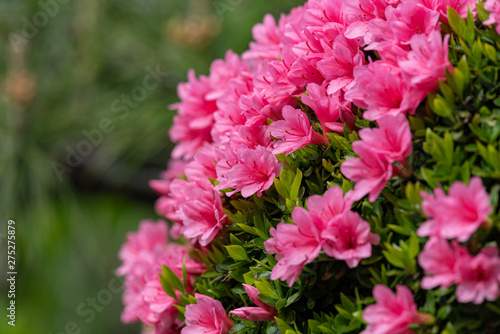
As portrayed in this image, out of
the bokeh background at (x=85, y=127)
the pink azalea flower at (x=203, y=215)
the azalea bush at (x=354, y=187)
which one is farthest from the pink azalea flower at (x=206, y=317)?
the bokeh background at (x=85, y=127)

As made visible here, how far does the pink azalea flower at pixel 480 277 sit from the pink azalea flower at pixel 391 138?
193 millimetres

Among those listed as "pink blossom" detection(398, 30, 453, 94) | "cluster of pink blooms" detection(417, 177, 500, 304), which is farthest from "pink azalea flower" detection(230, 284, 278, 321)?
"pink blossom" detection(398, 30, 453, 94)

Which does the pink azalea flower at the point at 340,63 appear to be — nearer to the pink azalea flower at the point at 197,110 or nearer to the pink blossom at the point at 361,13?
the pink blossom at the point at 361,13

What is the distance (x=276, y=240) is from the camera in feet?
3.08

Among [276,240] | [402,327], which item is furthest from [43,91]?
[402,327]

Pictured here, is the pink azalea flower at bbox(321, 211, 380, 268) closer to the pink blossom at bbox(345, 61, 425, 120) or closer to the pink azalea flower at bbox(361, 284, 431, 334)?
the pink azalea flower at bbox(361, 284, 431, 334)

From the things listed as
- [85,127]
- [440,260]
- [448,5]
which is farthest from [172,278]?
[85,127]

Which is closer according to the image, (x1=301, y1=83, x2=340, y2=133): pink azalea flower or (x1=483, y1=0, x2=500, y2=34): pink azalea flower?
(x1=483, y1=0, x2=500, y2=34): pink azalea flower

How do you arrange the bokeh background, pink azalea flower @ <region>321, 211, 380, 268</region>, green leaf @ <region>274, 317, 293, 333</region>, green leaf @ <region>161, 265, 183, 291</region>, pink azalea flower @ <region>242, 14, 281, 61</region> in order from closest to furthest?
pink azalea flower @ <region>321, 211, 380, 268</region>, green leaf @ <region>274, 317, 293, 333</region>, green leaf @ <region>161, 265, 183, 291</region>, pink azalea flower @ <region>242, 14, 281, 61</region>, the bokeh background

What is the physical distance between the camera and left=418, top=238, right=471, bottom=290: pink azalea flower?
80 centimetres

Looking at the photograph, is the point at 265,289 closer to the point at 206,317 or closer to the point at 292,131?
the point at 206,317

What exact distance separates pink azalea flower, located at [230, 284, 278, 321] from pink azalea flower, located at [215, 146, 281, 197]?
17 cm

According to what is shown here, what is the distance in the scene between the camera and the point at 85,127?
3.06 meters

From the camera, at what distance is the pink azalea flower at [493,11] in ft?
2.97
